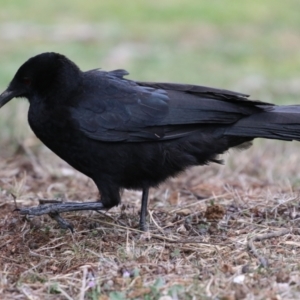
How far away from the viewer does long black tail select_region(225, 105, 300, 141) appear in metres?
5.44

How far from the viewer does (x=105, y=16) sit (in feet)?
65.2

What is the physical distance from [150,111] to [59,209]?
38.1 inches

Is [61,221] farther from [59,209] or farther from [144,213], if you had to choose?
[144,213]

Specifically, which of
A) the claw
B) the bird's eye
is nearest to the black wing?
the bird's eye

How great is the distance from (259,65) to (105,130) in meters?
9.47

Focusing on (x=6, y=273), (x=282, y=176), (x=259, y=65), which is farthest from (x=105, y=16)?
(x=6, y=273)

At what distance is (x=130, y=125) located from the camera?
17.6ft

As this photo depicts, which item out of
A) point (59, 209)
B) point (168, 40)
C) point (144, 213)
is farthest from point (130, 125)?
point (168, 40)

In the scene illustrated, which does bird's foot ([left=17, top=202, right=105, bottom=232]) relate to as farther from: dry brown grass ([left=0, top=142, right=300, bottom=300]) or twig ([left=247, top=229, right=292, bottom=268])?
twig ([left=247, top=229, right=292, bottom=268])

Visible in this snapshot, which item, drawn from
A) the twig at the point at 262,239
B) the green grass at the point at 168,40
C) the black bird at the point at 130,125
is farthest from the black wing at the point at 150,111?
the green grass at the point at 168,40

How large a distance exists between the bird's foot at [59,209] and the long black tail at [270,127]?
114cm

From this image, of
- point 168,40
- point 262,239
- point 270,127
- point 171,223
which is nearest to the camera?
point 262,239

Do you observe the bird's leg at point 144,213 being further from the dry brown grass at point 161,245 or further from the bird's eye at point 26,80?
the bird's eye at point 26,80

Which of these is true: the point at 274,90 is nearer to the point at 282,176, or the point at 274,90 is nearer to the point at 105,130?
the point at 282,176
